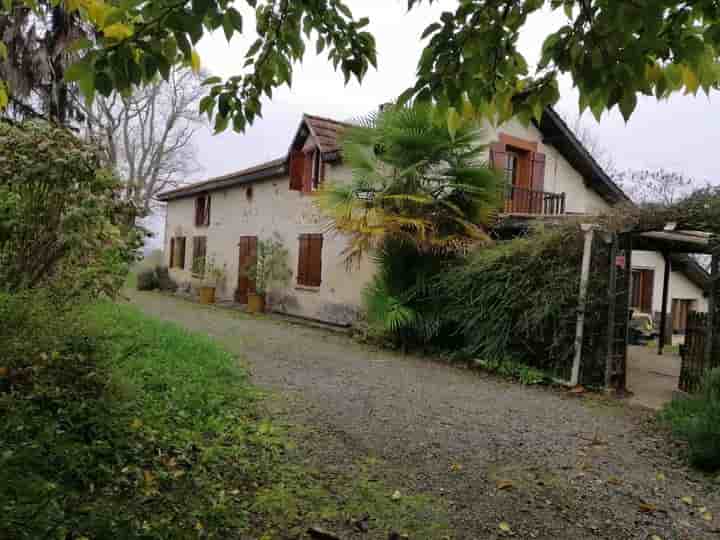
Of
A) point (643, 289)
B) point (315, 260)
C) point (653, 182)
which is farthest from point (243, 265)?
point (653, 182)

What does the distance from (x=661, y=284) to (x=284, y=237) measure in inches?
431

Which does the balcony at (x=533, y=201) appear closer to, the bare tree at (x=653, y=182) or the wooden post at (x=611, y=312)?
the wooden post at (x=611, y=312)

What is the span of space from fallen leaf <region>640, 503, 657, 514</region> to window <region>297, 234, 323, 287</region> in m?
10.5

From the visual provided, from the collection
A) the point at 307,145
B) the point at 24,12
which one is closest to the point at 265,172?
the point at 307,145

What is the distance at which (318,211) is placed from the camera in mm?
13227

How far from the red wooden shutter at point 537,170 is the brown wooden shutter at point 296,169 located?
5.69m

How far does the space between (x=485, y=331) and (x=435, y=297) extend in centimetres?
117

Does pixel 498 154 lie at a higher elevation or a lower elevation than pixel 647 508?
higher

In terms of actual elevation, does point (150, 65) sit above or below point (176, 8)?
below

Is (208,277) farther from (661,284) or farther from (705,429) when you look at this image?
(705,429)

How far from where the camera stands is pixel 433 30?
276 centimetres

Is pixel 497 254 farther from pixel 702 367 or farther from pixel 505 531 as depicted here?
pixel 505 531

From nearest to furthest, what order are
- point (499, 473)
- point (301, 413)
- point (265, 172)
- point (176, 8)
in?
1. point (176, 8)
2. point (499, 473)
3. point (301, 413)
4. point (265, 172)

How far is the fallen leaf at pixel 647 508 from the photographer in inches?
142
